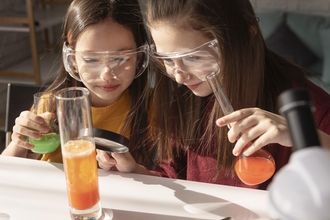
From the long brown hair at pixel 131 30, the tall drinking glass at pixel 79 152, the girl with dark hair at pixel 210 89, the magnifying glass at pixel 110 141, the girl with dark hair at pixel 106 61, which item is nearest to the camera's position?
the tall drinking glass at pixel 79 152

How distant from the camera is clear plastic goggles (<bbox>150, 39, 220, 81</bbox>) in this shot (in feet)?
3.67

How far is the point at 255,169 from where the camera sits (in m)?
0.97

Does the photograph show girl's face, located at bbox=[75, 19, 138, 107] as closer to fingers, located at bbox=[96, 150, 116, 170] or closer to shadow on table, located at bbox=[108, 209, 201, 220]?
fingers, located at bbox=[96, 150, 116, 170]

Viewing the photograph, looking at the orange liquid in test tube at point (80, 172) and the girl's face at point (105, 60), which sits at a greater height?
the girl's face at point (105, 60)

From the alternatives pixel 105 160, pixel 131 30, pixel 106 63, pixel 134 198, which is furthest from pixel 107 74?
pixel 134 198

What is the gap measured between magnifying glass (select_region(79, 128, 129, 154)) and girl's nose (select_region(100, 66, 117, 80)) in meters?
0.30

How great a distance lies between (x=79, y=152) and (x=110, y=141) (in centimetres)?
13

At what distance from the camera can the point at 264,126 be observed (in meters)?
0.93

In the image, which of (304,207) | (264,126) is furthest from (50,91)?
(304,207)

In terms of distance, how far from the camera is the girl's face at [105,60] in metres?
1.29

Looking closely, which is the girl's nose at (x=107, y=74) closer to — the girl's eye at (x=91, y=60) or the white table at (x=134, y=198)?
the girl's eye at (x=91, y=60)

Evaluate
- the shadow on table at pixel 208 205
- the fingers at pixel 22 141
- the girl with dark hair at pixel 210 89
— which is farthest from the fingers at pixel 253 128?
the fingers at pixel 22 141

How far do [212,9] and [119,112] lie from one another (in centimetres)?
→ 60

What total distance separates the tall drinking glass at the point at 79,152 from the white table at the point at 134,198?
0.19 ft
